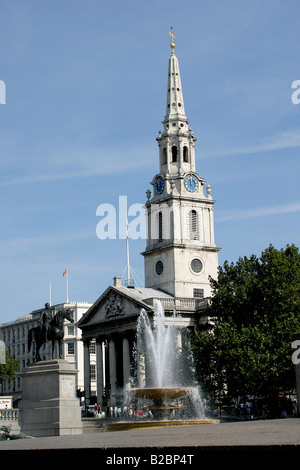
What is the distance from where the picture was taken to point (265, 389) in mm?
52469

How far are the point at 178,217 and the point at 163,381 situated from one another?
1178 inches

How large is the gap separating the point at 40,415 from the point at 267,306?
95.7 feet

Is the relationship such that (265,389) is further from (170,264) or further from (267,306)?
(170,264)

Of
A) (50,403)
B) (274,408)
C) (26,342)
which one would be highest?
(26,342)

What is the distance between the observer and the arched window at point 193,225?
3627 inches

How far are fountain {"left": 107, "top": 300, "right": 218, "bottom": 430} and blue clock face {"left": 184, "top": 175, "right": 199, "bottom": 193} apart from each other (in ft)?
59.5

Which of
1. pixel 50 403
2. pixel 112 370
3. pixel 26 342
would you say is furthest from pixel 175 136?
pixel 50 403

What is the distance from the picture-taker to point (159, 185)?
95.1 metres

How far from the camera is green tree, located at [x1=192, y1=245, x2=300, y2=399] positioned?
5188cm

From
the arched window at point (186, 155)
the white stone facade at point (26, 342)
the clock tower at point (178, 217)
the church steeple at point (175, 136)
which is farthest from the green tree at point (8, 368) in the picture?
the arched window at point (186, 155)

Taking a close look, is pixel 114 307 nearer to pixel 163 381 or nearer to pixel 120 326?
pixel 120 326

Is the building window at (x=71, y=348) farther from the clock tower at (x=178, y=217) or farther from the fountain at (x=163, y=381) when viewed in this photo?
the fountain at (x=163, y=381)
